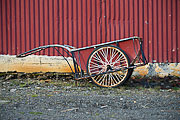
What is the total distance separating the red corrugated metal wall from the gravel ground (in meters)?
1.39

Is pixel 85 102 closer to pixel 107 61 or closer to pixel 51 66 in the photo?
pixel 107 61

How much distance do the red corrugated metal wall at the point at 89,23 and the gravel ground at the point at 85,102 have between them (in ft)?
4.57

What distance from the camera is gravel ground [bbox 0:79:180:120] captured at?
332 cm

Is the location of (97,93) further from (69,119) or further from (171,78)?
(171,78)

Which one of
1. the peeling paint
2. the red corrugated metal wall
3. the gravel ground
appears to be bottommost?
the gravel ground

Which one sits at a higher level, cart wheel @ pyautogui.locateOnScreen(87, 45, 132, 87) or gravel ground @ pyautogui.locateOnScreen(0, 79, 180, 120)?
cart wheel @ pyautogui.locateOnScreen(87, 45, 132, 87)

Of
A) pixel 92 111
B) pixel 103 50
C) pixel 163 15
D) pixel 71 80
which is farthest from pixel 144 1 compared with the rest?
pixel 92 111

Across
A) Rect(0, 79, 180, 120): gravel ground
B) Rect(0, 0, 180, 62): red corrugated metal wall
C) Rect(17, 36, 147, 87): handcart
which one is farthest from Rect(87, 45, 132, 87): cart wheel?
Rect(0, 0, 180, 62): red corrugated metal wall

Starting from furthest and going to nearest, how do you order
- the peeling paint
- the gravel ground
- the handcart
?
1. the peeling paint
2. the handcart
3. the gravel ground

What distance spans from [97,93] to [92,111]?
1.24 meters

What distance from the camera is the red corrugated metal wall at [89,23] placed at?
20.9 feet

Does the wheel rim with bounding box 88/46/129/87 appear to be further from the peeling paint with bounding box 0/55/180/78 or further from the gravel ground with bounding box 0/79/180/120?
the peeling paint with bounding box 0/55/180/78

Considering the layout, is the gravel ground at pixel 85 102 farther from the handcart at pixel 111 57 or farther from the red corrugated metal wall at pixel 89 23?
the red corrugated metal wall at pixel 89 23

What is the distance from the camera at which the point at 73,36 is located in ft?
21.5
